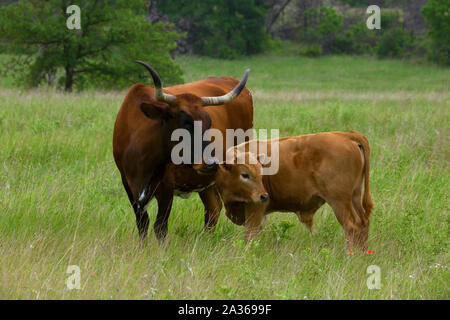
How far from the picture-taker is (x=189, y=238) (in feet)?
16.0

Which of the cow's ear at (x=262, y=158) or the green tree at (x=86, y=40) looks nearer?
the cow's ear at (x=262, y=158)

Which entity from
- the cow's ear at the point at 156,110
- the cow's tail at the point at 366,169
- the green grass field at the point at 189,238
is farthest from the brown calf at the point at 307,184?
the cow's ear at the point at 156,110

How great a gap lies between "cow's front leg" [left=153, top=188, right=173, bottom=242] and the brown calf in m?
0.46

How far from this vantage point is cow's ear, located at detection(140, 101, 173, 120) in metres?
4.68

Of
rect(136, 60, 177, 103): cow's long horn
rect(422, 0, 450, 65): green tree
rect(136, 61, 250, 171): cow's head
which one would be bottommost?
rect(422, 0, 450, 65): green tree

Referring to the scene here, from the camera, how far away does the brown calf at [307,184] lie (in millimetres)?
4836

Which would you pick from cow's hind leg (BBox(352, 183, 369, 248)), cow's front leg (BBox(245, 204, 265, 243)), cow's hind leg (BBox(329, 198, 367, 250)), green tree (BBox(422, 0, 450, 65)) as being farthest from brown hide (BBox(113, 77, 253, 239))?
green tree (BBox(422, 0, 450, 65))

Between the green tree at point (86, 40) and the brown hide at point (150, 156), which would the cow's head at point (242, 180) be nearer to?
the brown hide at point (150, 156)

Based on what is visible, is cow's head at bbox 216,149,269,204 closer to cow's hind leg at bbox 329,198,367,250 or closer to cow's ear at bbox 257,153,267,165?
cow's ear at bbox 257,153,267,165

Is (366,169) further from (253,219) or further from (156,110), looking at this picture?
(156,110)

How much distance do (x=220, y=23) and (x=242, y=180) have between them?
46.0 m

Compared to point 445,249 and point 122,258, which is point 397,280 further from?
point 122,258

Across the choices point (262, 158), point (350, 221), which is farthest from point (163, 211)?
point (350, 221)

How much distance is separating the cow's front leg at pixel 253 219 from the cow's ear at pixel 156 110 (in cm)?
107
